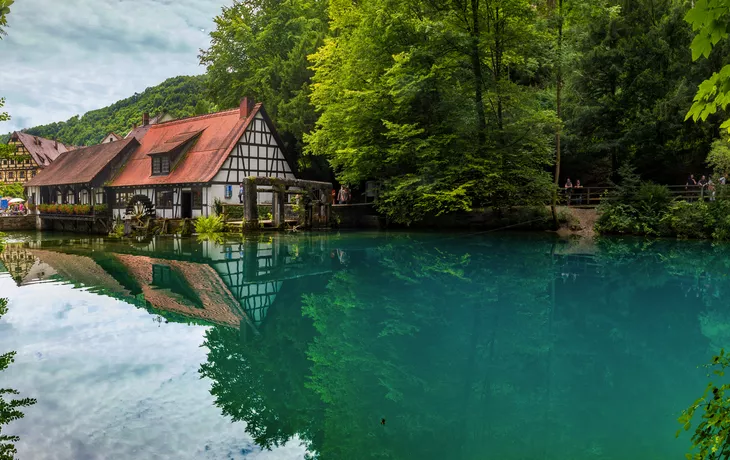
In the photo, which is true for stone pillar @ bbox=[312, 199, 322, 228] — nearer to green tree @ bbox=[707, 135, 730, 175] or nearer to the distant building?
green tree @ bbox=[707, 135, 730, 175]

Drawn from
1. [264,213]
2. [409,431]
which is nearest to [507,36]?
[264,213]

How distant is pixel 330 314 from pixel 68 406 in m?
4.66

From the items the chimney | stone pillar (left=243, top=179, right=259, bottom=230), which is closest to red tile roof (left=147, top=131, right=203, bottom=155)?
the chimney

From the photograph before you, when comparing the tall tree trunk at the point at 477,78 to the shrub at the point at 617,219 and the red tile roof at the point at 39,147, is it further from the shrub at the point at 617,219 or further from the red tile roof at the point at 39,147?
the red tile roof at the point at 39,147

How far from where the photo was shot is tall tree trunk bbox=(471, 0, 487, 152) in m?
24.0

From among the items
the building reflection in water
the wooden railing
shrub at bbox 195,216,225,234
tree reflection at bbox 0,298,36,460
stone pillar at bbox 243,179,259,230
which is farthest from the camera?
shrub at bbox 195,216,225,234

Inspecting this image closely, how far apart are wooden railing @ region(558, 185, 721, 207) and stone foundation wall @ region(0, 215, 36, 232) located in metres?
37.8

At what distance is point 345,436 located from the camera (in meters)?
4.69

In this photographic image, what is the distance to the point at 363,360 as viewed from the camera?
675 centimetres

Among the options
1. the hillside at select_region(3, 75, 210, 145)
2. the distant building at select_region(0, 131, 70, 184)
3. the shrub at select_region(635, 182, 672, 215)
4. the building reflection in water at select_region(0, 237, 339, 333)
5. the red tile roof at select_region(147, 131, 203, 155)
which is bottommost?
the building reflection in water at select_region(0, 237, 339, 333)

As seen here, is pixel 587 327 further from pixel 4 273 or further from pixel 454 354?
pixel 4 273

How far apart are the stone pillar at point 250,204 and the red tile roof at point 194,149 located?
467 cm

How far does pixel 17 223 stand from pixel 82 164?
21.9ft

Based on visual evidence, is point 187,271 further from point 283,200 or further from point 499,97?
point 499,97
